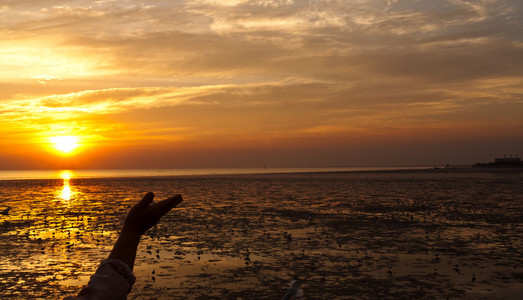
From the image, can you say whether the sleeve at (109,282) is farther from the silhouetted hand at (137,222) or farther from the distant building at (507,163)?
the distant building at (507,163)

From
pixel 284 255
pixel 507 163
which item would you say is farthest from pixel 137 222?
pixel 507 163

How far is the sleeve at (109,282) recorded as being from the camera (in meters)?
2.44

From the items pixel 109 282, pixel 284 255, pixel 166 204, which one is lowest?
pixel 284 255

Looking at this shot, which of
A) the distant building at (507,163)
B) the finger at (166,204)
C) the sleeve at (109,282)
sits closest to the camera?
the sleeve at (109,282)

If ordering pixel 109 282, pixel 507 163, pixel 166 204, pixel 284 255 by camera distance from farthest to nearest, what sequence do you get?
1. pixel 507 163
2. pixel 284 255
3. pixel 166 204
4. pixel 109 282

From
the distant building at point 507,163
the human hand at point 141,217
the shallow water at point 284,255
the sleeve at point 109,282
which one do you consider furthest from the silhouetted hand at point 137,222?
the distant building at point 507,163

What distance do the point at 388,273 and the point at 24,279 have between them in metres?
10.5

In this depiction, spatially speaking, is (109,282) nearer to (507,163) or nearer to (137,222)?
(137,222)

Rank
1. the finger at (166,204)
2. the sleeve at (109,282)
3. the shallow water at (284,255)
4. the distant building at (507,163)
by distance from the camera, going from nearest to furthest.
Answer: the sleeve at (109,282) < the finger at (166,204) < the shallow water at (284,255) < the distant building at (507,163)

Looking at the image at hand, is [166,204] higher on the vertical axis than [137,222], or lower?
higher

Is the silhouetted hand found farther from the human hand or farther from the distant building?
the distant building

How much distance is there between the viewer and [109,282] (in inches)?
99.0

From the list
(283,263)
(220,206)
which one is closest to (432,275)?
(283,263)

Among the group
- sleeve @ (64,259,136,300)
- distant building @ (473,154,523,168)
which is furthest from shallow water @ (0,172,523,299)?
distant building @ (473,154,523,168)
